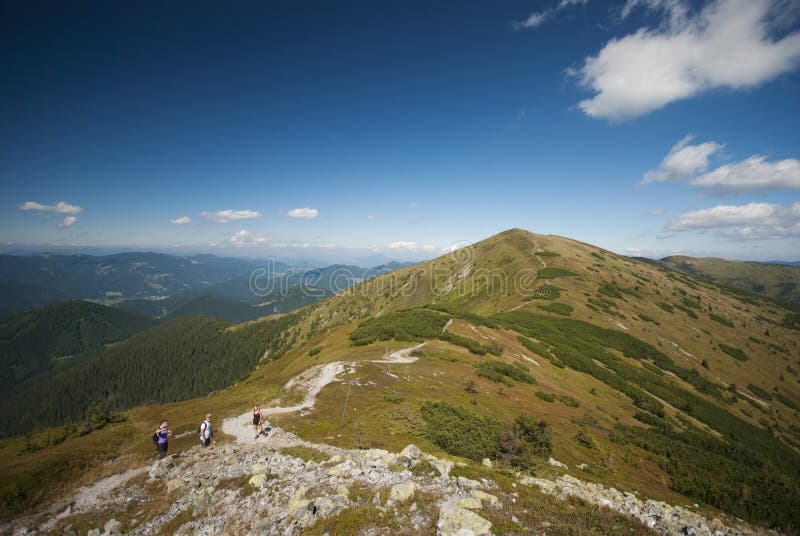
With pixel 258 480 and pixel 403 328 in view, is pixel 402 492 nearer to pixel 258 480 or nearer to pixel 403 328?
pixel 258 480

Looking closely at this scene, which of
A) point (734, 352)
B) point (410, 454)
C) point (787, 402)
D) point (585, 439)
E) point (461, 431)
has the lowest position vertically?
point (787, 402)

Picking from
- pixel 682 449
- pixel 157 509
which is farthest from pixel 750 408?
pixel 157 509

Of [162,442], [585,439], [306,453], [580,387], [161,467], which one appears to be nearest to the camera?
[161,467]

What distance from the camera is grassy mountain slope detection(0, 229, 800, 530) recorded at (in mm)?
21984

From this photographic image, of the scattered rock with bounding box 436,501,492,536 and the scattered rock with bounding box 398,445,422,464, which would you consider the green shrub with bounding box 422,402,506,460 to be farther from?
the scattered rock with bounding box 436,501,492,536

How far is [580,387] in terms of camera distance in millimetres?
44781

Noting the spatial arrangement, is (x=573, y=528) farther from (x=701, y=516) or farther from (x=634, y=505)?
(x=701, y=516)

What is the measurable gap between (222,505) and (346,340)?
38.1m

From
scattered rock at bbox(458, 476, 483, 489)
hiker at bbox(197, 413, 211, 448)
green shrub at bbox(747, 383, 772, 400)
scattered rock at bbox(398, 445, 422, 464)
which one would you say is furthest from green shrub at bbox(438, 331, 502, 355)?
green shrub at bbox(747, 383, 772, 400)

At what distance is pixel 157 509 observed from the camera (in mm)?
14406

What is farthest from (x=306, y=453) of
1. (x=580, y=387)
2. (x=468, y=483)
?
(x=580, y=387)

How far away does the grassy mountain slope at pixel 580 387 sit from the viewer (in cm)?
2198

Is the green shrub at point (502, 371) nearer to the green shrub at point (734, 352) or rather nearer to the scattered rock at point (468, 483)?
the scattered rock at point (468, 483)

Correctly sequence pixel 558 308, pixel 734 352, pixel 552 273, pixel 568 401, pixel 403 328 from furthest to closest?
1. pixel 552 273
2. pixel 734 352
3. pixel 558 308
4. pixel 403 328
5. pixel 568 401
